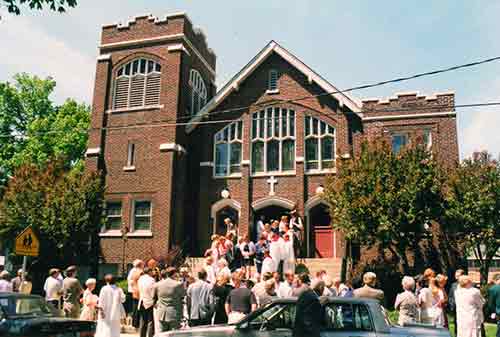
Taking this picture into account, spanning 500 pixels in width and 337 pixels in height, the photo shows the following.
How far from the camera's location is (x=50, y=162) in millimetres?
24094

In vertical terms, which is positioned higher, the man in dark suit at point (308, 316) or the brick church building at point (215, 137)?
the brick church building at point (215, 137)

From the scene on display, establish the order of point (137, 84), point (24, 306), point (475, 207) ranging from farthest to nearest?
point (137, 84)
point (475, 207)
point (24, 306)

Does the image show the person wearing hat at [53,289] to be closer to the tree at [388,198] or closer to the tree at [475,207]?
the tree at [388,198]

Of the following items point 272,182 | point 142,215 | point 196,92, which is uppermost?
point 196,92

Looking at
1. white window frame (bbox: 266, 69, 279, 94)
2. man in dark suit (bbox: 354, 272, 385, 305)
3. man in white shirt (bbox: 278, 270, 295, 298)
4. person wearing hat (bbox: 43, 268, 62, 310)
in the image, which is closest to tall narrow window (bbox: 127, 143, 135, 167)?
white window frame (bbox: 266, 69, 279, 94)

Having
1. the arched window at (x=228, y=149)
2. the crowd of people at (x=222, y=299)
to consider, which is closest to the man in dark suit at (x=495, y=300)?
the crowd of people at (x=222, y=299)

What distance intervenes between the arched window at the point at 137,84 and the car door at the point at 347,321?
19.2 metres

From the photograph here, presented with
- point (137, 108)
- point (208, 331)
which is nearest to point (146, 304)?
point (208, 331)

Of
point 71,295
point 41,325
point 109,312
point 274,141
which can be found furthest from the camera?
point 274,141

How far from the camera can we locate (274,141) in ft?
78.1

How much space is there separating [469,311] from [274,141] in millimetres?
14970

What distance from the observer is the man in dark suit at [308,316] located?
6.28 metres

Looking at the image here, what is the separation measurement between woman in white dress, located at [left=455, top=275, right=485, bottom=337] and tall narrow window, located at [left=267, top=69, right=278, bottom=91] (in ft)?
52.9

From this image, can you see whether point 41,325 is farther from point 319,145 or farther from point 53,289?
point 319,145
